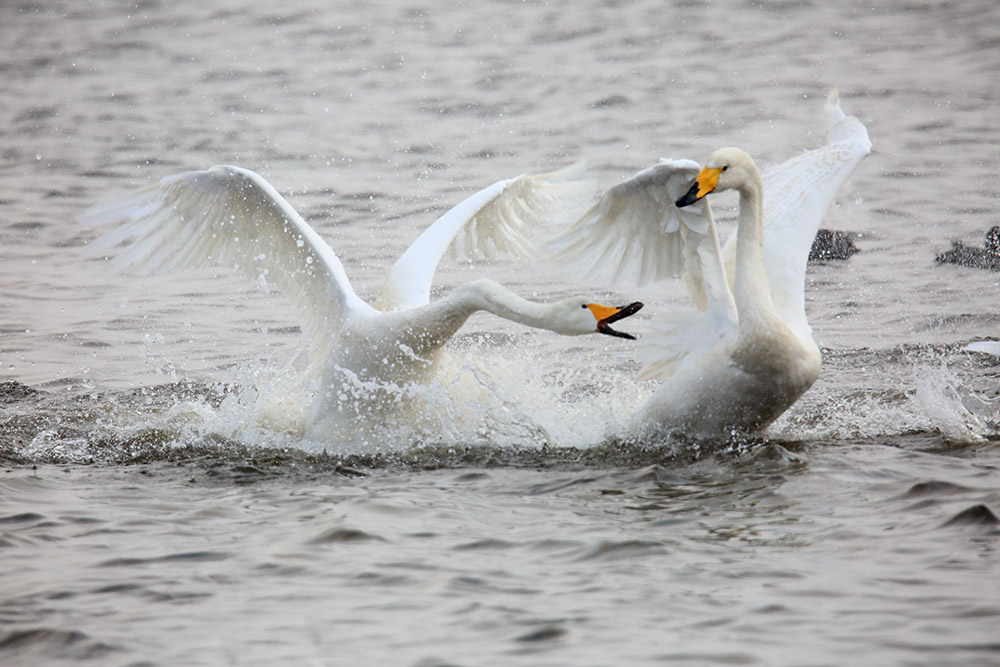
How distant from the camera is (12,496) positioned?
5.93 metres

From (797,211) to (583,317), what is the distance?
2232mm

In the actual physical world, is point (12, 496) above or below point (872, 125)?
below

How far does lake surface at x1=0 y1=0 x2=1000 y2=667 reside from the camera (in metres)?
4.41

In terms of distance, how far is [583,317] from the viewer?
5.82 metres

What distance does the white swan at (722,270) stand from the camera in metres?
6.44

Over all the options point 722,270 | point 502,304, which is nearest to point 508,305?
point 502,304

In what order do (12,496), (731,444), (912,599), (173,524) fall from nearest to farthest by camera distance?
1. (912,599)
2. (173,524)
3. (12,496)
4. (731,444)

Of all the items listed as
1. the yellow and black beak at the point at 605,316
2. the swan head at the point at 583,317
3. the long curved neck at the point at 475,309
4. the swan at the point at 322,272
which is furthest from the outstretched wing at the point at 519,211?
the yellow and black beak at the point at 605,316

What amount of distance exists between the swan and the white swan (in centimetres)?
105

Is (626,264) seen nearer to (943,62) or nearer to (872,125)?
(872,125)

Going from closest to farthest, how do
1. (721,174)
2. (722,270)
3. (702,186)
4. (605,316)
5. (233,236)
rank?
(605,316) < (702,186) < (721,174) < (722,270) < (233,236)

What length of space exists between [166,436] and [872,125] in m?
11.6

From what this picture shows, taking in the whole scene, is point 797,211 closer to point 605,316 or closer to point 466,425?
point 605,316

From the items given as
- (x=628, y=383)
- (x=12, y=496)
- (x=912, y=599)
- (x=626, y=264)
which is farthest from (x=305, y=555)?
(x=628, y=383)
